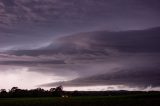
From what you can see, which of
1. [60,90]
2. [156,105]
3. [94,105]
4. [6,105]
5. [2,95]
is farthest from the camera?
[60,90]

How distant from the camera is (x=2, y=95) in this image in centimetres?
13550

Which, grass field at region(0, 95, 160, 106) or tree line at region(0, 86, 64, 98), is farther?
tree line at region(0, 86, 64, 98)

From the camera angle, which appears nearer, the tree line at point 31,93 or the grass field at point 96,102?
the grass field at point 96,102

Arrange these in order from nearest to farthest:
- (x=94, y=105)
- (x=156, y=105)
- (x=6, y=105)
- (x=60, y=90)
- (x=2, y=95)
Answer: (x=156, y=105), (x=94, y=105), (x=6, y=105), (x=2, y=95), (x=60, y=90)

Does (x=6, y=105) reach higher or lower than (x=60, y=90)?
lower

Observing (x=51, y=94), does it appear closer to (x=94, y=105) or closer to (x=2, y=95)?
(x=2, y=95)

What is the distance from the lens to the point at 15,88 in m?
140

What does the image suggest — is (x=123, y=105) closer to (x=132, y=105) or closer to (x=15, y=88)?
(x=132, y=105)

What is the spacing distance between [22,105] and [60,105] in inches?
283

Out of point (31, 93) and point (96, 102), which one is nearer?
point (96, 102)

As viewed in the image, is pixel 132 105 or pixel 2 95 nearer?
pixel 132 105

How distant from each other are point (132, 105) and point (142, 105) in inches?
72.2

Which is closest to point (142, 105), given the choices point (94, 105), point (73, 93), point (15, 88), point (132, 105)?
point (132, 105)

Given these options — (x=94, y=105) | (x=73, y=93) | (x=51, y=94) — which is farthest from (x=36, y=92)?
(x=94, y=105)
